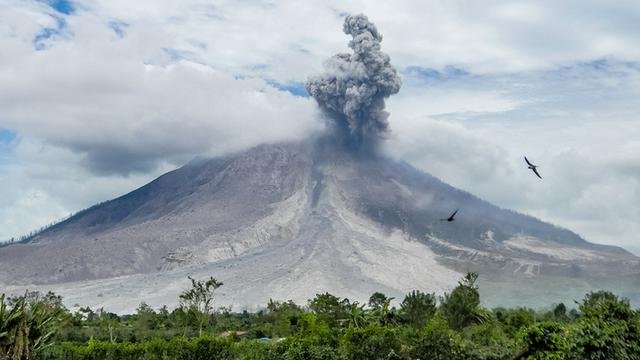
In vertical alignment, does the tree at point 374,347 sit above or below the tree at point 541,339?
below

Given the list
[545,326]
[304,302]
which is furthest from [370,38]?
[545,326]

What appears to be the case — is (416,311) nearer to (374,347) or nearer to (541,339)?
(374,347)

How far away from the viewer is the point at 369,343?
43.5 metres

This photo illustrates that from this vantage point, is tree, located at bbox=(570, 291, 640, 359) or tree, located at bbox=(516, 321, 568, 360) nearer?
tree, located at bbox=(570, 291, 640, 359)

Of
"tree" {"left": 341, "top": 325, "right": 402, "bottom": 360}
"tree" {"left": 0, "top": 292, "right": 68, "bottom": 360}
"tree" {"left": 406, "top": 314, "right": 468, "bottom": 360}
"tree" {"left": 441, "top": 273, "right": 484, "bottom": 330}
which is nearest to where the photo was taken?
"tree" {"left": 0, "top": 292, "right": 68, "bottom": 360}

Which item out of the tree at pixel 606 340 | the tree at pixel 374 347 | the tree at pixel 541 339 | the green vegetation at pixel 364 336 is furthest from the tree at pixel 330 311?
the tree at pixel 606 340

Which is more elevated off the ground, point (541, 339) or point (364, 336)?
point (541, 339)

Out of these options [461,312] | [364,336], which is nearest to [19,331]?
[364,336]

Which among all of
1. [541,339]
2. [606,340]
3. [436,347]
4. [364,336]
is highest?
[606,340]

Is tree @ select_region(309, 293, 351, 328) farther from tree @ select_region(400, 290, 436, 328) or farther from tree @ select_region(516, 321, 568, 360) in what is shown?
tree @ select_region(516, 321, 568, 360)

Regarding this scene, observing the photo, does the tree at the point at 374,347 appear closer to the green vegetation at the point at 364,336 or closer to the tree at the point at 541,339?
the green vegetation at the point at 364,336

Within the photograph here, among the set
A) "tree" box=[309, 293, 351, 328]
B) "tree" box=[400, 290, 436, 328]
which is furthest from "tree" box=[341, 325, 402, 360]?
"tree" box=[400, 290, 436, 328]

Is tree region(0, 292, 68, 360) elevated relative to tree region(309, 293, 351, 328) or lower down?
elevated

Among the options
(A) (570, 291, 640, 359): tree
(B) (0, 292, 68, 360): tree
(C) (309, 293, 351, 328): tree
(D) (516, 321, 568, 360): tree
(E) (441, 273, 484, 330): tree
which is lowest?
(E) (441, 273, 484, 330): tree
